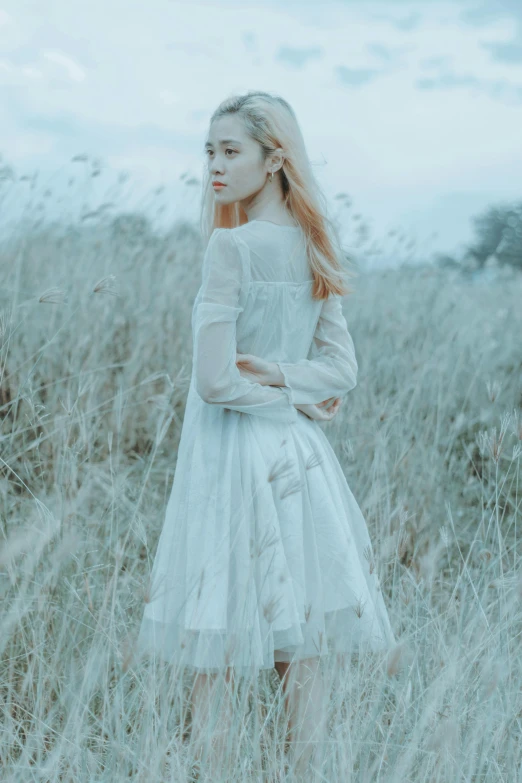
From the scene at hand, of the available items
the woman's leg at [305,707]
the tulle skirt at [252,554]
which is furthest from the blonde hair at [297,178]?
the woman's leg at [305,707]

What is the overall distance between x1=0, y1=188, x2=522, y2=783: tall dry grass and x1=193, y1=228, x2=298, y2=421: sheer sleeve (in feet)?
0.74

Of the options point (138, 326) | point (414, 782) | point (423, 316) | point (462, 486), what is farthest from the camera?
point (423, 316)

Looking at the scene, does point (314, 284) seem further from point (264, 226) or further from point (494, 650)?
point (494, 650)

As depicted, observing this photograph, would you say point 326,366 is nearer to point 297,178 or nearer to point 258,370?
point 258,370

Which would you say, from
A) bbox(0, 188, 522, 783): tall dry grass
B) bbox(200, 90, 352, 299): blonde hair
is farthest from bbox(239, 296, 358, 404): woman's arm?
bbox(0, 188, 522, 783): tall dry grass

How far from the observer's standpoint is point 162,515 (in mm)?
2930

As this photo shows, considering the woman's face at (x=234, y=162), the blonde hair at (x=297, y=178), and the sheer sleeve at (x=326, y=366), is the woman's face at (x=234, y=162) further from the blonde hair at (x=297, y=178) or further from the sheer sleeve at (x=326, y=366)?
the sheer sleeve at (x=326, y=366)

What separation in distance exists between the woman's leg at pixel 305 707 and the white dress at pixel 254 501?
59 mm

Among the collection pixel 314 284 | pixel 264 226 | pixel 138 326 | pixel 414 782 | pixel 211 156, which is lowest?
pixel 414 782

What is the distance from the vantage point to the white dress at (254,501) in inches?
67.1

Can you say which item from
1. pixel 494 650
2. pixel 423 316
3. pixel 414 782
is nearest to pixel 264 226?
pixel 494 650

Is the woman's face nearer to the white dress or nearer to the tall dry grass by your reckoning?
the white dress

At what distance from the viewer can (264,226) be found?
1.81 m

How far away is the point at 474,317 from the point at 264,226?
3.54m
